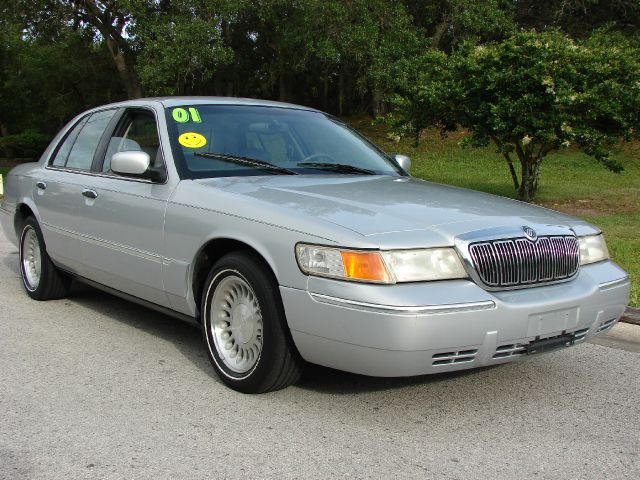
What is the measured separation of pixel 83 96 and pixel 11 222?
131 ft

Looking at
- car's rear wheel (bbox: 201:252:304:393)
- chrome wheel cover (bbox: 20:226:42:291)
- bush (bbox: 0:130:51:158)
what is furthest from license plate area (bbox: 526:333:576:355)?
bush (bbox: 0:130:51:158)

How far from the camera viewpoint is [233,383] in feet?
14.4

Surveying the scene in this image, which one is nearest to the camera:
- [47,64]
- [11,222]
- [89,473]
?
[89,473]

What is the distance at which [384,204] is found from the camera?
167 inches

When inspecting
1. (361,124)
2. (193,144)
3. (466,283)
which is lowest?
(361,124)

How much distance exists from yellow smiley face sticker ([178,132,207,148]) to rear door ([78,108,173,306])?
162 mm

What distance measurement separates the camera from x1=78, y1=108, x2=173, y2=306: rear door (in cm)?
491

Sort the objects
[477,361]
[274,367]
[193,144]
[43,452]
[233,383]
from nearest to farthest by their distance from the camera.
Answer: [43,452]
[477,361]
[274,367]
[233,383]
[193,144]

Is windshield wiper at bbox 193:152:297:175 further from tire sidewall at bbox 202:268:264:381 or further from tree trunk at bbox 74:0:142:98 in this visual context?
tree trunk at bbox 74:0:142:98

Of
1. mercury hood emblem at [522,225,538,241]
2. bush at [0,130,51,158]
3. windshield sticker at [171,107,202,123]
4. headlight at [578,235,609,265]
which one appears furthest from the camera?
bush at [0,130,51,158]

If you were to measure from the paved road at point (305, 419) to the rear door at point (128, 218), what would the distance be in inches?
20.1

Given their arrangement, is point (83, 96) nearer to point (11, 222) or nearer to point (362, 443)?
point (11, 222)

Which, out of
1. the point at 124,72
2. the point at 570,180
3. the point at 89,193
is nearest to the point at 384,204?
the point at 89,193

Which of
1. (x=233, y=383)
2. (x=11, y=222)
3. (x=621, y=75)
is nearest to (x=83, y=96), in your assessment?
(x=621, y=75)
